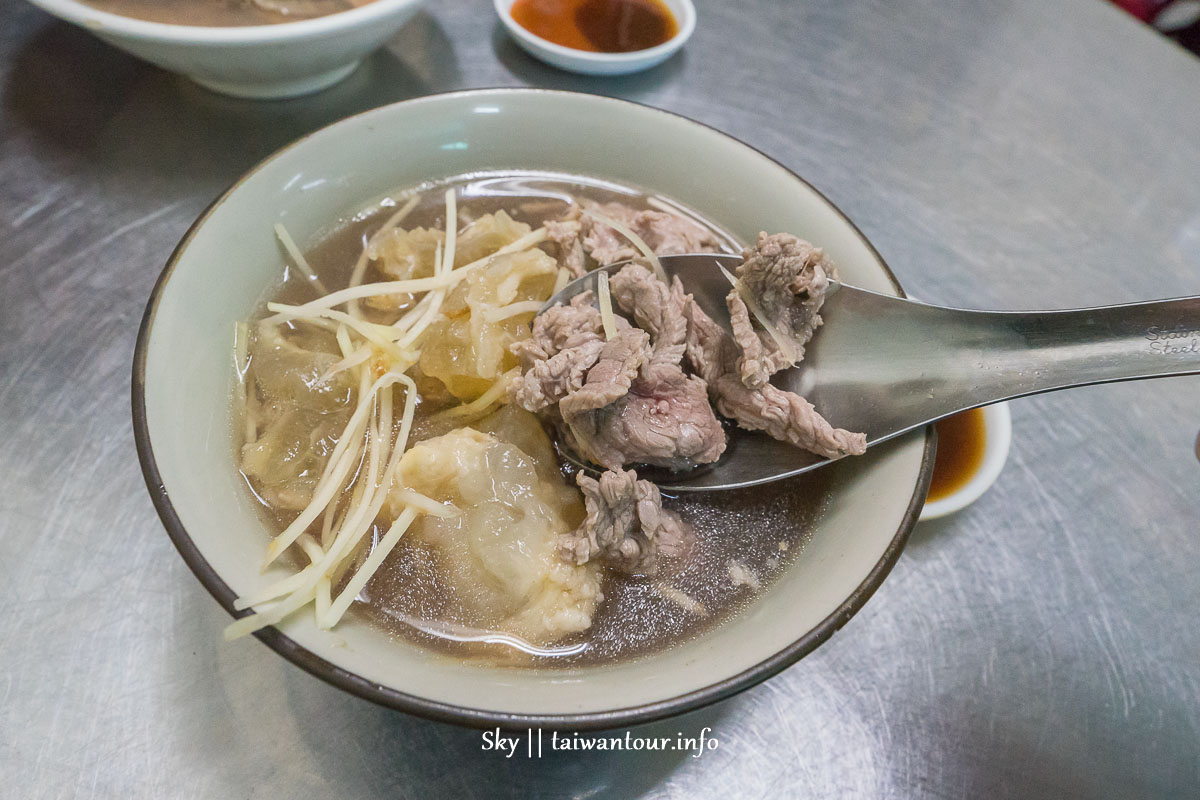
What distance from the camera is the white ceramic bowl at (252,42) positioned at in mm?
1886

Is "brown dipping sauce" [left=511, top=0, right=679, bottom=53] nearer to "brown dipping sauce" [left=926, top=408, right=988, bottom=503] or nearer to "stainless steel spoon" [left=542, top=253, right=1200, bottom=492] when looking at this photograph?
"stainless steel spoon" [left=542, top=253, right=1200, bottom=492]

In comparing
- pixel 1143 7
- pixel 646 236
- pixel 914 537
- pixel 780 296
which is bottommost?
pixel 914 537

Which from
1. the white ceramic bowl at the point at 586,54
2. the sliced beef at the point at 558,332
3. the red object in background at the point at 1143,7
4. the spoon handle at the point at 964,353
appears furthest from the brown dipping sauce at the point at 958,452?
the red object in background at the point at 1143,7

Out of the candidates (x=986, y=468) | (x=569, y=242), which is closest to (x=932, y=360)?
(x=986, y=468)

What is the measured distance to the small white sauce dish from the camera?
174cm

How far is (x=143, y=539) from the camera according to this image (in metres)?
1.66

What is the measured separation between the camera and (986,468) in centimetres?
181

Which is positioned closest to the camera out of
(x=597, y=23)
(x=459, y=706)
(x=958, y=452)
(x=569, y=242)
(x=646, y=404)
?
(x=459, y=706)

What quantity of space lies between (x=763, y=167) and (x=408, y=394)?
1061 millimetres

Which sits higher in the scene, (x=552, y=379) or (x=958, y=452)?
(x=552, y=379)

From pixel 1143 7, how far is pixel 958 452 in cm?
344

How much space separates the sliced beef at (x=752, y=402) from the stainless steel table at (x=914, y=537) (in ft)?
1.88

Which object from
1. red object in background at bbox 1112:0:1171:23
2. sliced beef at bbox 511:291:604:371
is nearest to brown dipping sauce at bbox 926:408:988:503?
sliced beef at bbox 511:291:604:371

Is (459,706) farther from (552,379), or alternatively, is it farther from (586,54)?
(586,54)
